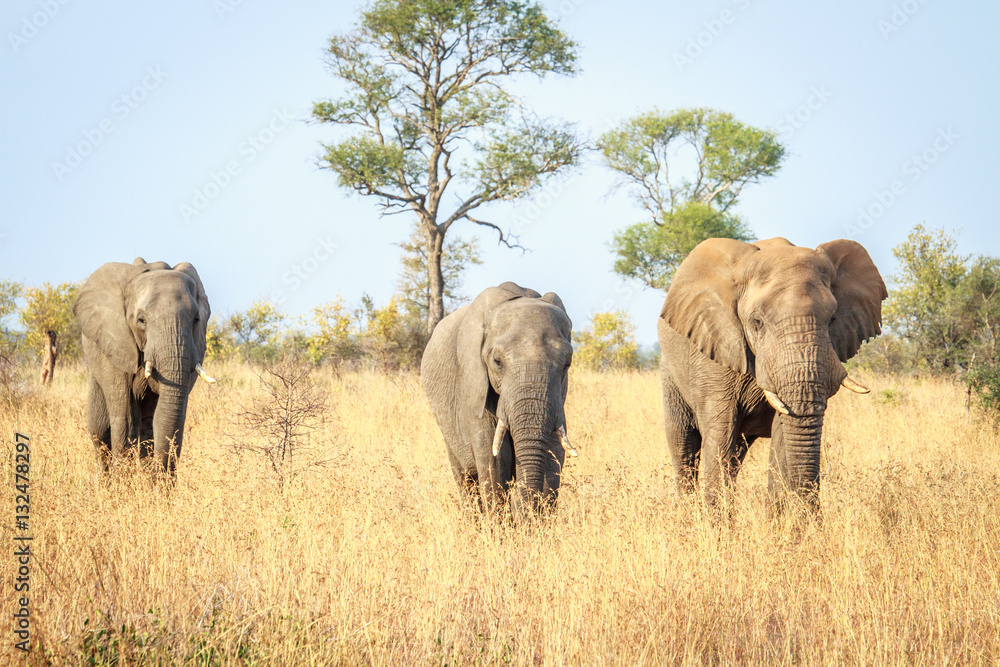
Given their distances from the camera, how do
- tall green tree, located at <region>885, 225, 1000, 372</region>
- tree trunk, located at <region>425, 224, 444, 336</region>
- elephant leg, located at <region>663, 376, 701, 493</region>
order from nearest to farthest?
elephant leg, located at <region>663, 376, 701, 493</region>, tall green tree, located at <region>885, 225, 1000, 372</region>, tree trunk, located at <region>425, 224, 444, 336</region>

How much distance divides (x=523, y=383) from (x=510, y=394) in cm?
13

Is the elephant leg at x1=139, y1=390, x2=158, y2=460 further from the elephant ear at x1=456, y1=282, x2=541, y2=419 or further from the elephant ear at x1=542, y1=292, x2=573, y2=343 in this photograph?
the elephant ear at x1=542, y1=292, x2=573, y2=343

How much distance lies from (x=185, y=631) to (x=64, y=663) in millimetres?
520

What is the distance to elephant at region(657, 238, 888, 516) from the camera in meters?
5.90

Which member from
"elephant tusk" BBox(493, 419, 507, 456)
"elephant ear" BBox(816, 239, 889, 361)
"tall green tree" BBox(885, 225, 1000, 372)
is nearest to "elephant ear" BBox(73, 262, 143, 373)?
"elephant tusk" BBox(493, 419, 507, 456)

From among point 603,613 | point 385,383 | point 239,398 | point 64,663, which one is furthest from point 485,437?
point 385,383

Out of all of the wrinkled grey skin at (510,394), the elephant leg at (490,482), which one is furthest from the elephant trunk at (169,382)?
the elephant leg at (490,482)

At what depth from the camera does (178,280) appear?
823cm

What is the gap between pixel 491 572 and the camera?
203 inches

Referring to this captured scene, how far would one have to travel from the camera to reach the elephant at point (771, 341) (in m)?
5.90

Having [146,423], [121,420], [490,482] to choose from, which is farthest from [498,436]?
[146,423]

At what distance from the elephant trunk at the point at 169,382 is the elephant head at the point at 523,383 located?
3.06 meters

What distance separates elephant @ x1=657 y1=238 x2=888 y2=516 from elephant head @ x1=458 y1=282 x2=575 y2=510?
1.15 metres

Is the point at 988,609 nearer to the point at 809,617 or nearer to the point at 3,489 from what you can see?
the point at 809,617
